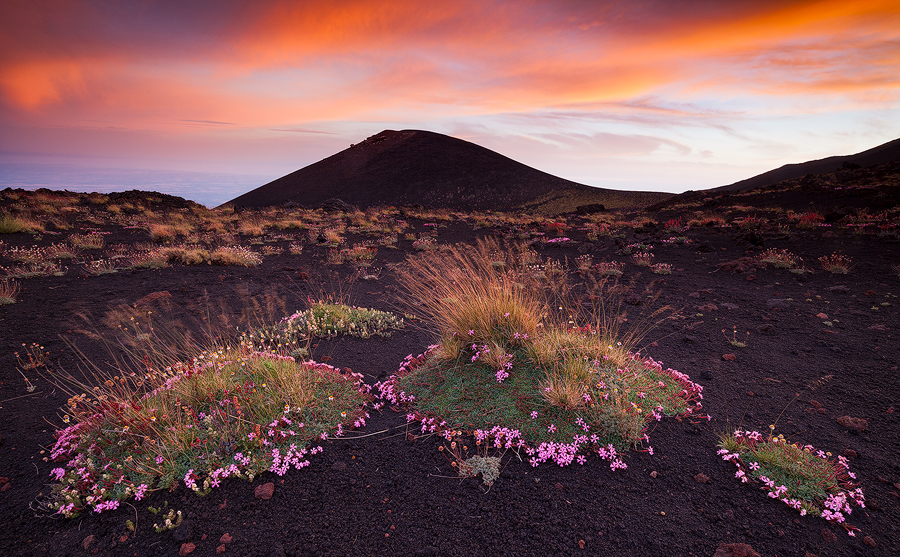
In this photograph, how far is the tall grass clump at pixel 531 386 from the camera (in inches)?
142

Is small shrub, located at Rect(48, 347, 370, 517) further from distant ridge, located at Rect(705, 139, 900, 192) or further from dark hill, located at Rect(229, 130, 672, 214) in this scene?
distant ridge, located at Rect(705, 139, 900, 192)

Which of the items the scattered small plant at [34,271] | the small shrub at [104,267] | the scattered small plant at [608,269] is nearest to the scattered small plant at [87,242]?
the small shrub at [104,267]

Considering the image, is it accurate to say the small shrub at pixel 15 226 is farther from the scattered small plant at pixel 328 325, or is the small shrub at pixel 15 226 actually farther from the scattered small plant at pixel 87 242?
the scattered small plant at pixel 328 325

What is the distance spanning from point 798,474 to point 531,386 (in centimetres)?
219

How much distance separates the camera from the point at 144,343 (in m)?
6.06

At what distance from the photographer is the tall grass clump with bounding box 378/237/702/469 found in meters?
3.60

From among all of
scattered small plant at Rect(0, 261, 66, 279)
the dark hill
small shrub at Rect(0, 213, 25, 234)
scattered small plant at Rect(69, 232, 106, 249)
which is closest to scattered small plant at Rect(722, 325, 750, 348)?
scattered small plant at Rect(0, 261, 66, 279)

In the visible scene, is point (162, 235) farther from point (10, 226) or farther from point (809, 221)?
point (809, 221)

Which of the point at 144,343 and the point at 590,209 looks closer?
the point at 144,343

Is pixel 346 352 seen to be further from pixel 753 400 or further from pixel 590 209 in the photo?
pixel 590 209

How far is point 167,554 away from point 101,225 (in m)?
23.7

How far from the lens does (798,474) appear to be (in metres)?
3.03

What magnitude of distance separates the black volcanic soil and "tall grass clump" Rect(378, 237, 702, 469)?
23 cm

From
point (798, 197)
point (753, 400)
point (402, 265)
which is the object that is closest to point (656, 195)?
point (798, 197)
